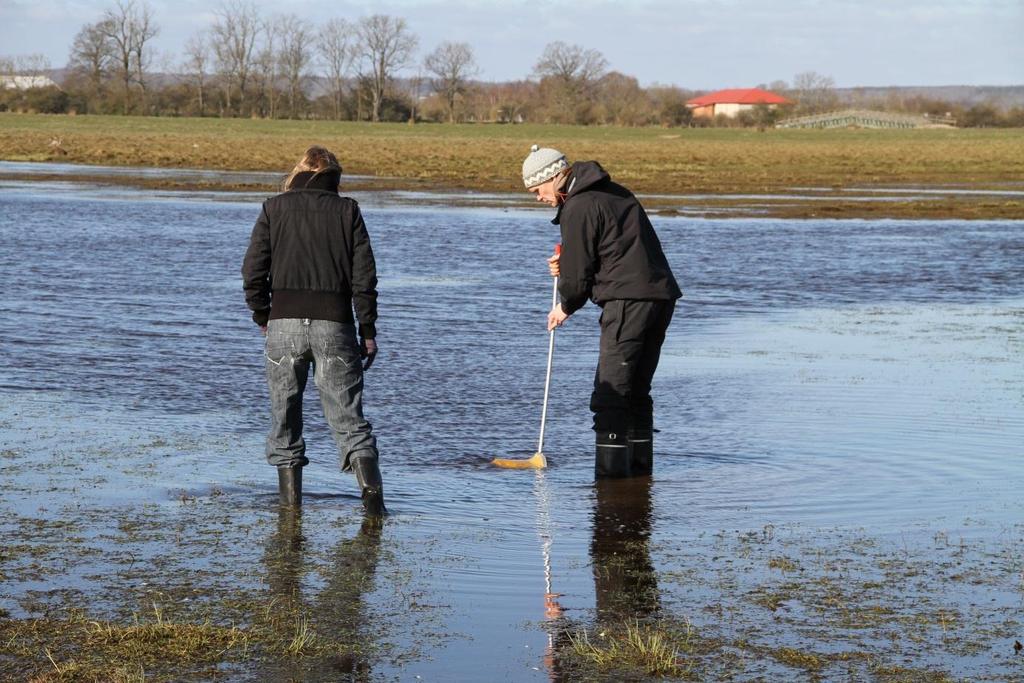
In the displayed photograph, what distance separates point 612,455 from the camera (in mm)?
7500

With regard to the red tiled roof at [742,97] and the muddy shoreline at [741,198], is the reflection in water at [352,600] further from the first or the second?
the red tiled roof at [742,97]

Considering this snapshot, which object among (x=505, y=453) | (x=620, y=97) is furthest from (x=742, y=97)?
(x=505, y=453)

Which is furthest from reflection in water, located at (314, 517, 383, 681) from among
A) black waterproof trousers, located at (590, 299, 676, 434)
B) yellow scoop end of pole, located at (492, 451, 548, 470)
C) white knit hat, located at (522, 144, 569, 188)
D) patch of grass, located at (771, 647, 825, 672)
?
white knit hat, located at (522, 144, 569, 188)

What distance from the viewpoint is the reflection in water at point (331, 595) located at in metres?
4.53

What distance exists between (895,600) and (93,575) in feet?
9.84

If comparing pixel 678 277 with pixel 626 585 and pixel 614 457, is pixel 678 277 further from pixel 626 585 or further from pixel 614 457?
pixel 626 585

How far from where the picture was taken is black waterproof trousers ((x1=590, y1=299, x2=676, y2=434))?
7.30 metres

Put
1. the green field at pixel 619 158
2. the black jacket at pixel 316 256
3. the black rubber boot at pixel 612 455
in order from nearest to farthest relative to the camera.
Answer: the black jacket at pixel 316 256, the black rubber boot at pixel 612 455, the green field at pixel 619 158

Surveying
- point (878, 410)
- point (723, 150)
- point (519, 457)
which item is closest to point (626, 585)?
point (519, 457)

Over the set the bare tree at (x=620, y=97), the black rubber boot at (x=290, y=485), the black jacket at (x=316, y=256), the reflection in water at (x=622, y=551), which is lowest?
the reflection in water at (x=622, y=551)

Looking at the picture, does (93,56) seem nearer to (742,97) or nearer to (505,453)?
(742,97)

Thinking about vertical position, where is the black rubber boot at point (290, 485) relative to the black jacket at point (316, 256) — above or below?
below

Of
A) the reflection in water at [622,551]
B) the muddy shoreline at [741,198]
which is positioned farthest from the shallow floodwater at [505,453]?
the muddy shoreline at [741,198]

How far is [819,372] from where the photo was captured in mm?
11062
